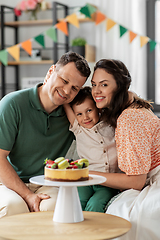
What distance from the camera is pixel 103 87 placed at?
1.83 meters

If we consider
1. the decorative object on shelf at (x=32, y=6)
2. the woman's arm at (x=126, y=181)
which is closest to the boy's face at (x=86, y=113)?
the woman's arm at (x=126, y=181)

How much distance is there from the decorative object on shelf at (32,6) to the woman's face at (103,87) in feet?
9.36

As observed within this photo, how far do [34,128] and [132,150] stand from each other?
0.57 meters

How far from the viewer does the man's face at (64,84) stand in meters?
1.82

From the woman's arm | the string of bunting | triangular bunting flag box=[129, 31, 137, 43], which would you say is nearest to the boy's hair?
the woman's arm

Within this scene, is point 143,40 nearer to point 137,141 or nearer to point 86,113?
point 86,113

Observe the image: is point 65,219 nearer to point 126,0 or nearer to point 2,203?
point 2,203

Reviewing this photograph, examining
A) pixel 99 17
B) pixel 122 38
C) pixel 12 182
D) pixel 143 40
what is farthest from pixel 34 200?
pixel 99 17

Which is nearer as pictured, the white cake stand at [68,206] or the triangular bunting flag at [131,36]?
the white cake stand at [68,206]

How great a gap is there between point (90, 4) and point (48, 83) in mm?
2608

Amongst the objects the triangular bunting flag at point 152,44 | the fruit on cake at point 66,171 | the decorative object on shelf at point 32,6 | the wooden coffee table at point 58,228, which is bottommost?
the wooden coffee table at point 58,228

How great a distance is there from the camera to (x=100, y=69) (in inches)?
72.6

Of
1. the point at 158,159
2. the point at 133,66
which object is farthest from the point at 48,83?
the point at 133,66

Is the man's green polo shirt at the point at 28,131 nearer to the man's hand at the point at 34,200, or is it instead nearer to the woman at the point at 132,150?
the man's hand at the point at 34,200
